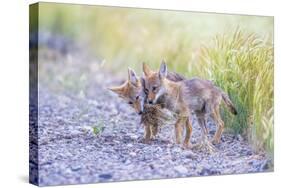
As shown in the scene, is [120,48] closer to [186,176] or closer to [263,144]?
[186,176]

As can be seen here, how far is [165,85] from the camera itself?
7.72 meters

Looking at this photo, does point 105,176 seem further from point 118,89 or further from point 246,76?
point 246,76

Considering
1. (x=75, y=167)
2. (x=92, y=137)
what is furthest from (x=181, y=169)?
(x=75, y=167)

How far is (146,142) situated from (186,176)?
54 cm

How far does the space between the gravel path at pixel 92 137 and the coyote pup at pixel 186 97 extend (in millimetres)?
140

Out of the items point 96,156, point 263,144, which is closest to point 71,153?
point 96,156

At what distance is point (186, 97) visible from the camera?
308 inches

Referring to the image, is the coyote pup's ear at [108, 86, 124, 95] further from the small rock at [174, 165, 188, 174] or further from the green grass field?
the small rock at [174, 165, 188, 174]

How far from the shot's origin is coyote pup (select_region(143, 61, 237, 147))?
303 inches

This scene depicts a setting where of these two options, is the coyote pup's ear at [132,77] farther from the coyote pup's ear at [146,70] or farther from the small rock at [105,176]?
the small rock at [105,176]

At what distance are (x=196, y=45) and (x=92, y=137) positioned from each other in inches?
58.3

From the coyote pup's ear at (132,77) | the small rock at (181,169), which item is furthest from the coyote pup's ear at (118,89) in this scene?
the small rock at (181,169)

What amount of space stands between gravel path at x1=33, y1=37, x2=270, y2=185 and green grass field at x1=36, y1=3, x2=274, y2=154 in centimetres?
28

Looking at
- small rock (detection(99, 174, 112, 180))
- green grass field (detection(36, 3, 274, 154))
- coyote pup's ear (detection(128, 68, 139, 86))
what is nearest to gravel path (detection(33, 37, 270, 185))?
small rock (detection(99, 174, 112, 180))
